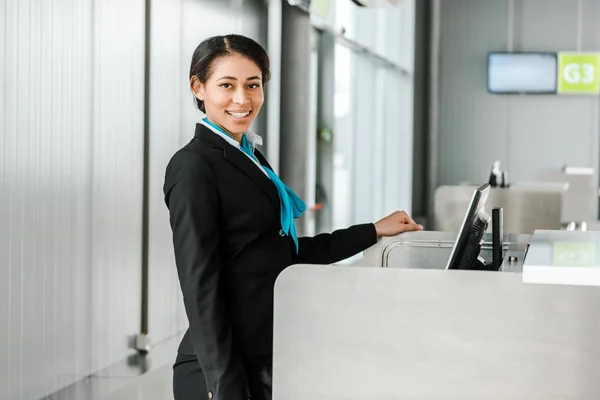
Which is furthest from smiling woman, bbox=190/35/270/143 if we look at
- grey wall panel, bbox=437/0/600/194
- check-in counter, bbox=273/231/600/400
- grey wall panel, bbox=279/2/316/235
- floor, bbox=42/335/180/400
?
grey wall panel, bbox=437/0/600/194

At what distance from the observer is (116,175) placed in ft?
13.7

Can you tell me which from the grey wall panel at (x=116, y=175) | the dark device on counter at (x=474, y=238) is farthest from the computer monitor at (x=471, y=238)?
the grey wall panel at (x=116, y=175)

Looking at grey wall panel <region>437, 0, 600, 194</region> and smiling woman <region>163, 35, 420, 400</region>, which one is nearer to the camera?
smiling woman <region>163, 35, 420, 400</region>

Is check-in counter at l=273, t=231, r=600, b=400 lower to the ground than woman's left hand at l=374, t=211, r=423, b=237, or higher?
lower

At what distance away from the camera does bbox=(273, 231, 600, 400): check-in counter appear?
1717mm

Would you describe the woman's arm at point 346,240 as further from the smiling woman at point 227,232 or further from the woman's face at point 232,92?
the woman's face at point 232,92

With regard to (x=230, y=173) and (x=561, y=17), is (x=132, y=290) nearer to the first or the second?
(x=230, y=173)

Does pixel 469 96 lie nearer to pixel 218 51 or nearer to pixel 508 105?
pixel 508 105

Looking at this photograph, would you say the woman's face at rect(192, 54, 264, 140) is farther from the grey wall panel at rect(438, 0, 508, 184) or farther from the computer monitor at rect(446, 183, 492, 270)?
the grey wall panel at rect(438, 0, 508, 184)

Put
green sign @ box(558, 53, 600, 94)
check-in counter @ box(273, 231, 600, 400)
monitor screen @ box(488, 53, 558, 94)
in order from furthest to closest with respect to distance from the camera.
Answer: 1. monitor screen @ box(488, 53, 558, 94)
2. green sign @ box(558, 53, 600, 94)
3. check-in counter @ box(273, 231, 600, 400)

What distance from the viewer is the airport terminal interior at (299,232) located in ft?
5.78

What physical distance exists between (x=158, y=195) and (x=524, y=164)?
8.06 m

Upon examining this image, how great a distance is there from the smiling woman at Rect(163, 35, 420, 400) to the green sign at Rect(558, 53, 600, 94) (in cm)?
1021

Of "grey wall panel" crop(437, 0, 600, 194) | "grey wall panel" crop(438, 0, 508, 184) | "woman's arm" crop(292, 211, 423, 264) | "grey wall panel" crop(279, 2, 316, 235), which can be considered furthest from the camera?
"grey wall panel" crop(438, 0, 508, 184)
